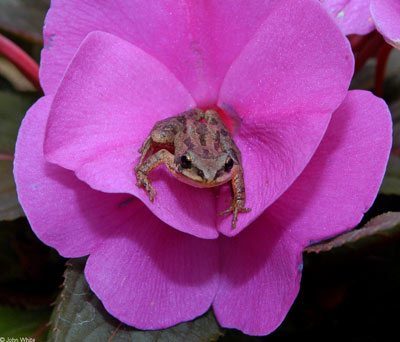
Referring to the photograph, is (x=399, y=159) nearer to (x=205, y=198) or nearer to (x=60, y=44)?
(x=205, y=198)

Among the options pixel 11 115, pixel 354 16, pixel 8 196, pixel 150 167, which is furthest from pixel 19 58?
pixel 354 16

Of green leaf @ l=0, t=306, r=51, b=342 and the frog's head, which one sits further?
green leaf @ l=0, t=306, r=51, b=342

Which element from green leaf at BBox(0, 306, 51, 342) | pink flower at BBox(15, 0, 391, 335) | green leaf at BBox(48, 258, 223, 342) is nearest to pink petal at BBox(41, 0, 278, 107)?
pink flower at BBox(15, 0, 391, 335)

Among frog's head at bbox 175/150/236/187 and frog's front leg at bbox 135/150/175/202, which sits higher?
frog's front leg at bbox 135/150/175/202

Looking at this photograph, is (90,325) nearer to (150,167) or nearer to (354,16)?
(150,167)

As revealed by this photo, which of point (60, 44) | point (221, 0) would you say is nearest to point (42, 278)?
point (60, 44)

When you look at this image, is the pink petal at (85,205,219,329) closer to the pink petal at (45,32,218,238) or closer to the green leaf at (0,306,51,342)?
the pink petal at (45,32,218,238)

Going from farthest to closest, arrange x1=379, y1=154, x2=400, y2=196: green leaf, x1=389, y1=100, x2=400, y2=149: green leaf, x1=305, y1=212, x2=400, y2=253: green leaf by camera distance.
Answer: x1=389, y1=100, x2=400, y2=149: green leaf < x1=379, y1=154, x2=400, y2=196: green leaf < x1=305, y1=212, x2=400, y2=253: green leaf
